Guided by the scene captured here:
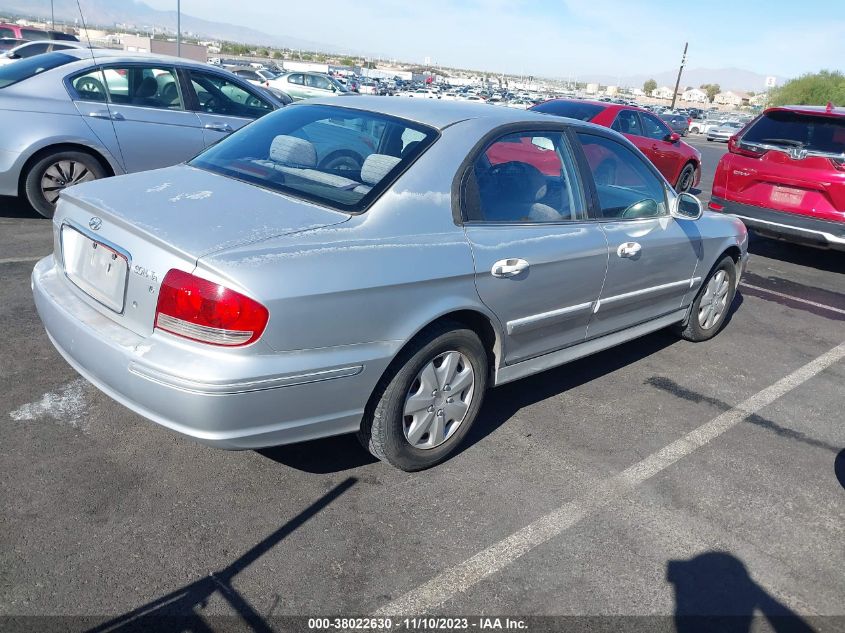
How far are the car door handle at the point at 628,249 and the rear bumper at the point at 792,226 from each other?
432 cm

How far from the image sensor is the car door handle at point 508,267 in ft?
10.9

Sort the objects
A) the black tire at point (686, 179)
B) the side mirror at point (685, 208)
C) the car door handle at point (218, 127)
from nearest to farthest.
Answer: the side mirror at point (685, 208)
the car door handle at point (218, 127)
the black tire at point (686, 179)

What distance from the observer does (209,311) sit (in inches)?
101

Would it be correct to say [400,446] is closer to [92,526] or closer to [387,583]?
[387,583]

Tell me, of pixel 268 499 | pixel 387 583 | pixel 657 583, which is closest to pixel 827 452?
pixel 657 583

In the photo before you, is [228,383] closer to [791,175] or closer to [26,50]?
[791,175]

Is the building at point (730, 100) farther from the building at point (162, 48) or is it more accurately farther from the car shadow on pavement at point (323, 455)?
the car shadow on pavement at point (323, 455)

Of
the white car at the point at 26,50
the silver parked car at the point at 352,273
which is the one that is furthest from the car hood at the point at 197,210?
the white car at the point at 26,50

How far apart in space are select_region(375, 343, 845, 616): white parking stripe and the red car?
673 cm

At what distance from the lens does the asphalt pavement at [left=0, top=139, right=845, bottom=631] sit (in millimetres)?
2553

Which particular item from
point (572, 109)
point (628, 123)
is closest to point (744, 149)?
point (572, 109)

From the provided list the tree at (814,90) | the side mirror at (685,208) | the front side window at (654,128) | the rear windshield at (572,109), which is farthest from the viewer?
the tree at (814,90)

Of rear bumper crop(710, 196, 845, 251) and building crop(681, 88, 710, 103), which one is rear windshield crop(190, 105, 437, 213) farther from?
building crop(681, 88, 710, 103)

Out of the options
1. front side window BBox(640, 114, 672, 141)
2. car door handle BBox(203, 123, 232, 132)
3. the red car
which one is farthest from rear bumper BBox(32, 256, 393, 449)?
front side window BBox(640, 114, 672, 141)
